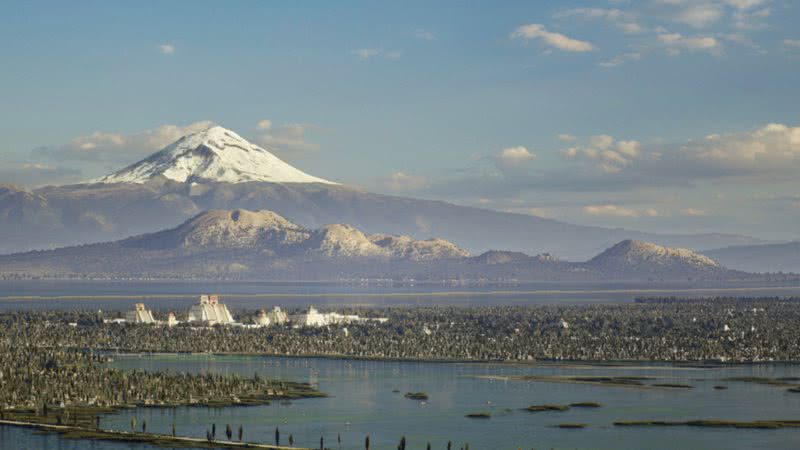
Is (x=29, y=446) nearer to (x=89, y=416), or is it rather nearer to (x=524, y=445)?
(x=89, y=416)

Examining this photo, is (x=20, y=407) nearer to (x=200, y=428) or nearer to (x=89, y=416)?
(x=89, y=416)

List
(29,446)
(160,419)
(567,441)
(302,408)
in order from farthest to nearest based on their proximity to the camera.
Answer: (302,408) → (160,419) → (567,441) → (29,446)

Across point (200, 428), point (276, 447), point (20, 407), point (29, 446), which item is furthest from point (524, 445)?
point (20, 407)

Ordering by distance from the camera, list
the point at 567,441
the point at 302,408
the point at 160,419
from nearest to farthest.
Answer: the point at 567,441 → the point at 160,419 → the point at 302,408

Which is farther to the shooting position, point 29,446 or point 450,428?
point 450,428

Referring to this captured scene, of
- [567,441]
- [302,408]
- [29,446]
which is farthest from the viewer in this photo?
[302,408]

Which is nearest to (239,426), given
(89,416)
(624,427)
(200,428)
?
(200,428)

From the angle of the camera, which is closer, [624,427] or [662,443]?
[662,443]

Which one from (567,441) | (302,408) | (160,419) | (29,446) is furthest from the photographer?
(302,408)
